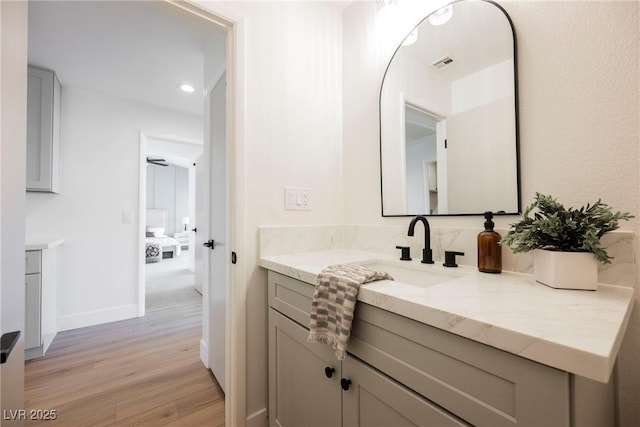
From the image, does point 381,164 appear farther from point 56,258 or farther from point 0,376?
point 56,258

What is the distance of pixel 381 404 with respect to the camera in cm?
72

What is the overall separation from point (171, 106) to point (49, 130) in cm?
120

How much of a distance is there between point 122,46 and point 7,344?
244 centimetres

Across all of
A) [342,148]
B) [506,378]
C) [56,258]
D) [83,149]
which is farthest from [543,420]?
[83,149]

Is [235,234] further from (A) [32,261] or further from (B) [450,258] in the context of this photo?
(A) [32,261]

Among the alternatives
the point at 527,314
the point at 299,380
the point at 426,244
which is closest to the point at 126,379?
the point at 299,380

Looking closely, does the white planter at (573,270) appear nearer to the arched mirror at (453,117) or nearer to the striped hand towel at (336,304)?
the arched mirror at (453,117)

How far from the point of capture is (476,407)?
1.73 feet

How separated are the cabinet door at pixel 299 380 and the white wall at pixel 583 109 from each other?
2.68 ft

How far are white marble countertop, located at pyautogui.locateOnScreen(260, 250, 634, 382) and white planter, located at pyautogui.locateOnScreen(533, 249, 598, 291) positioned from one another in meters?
0.02

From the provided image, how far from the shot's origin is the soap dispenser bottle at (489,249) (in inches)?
36.5

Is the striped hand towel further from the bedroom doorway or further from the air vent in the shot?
the bedroom doorway

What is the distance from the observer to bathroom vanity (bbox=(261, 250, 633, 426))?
0.43 meters

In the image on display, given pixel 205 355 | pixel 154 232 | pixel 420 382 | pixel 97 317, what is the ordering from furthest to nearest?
1. pixel 154 232
2. pixel 97 317
3. pixel 205 355
4. pixel 420 382
